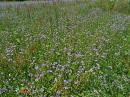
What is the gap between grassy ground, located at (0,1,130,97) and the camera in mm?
5114

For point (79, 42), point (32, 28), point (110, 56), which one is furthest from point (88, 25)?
point (110, 56)

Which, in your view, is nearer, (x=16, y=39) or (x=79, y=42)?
(x=79, y=42)

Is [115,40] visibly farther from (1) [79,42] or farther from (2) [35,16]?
(2) [35,16]

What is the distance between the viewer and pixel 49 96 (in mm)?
4879

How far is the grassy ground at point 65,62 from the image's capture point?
511cm

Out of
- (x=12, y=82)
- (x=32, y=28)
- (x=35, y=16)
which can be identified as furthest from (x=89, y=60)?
(x=35, y=16)

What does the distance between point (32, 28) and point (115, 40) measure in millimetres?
2490

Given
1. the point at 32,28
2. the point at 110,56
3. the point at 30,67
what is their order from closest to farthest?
the point at 30,67 → the point at 110,56 → the point at 32,28

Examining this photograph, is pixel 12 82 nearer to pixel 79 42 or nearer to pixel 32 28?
pixel 79 42

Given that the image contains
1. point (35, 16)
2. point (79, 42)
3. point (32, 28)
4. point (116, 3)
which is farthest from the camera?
point (116, 3)

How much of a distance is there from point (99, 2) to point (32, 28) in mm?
7977

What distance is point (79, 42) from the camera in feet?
25.6

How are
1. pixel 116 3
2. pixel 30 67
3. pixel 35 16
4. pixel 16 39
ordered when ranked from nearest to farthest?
pixel 30 67
pixel 16 39
pixel 35 16
pixel 116 3

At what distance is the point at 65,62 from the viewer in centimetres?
622
